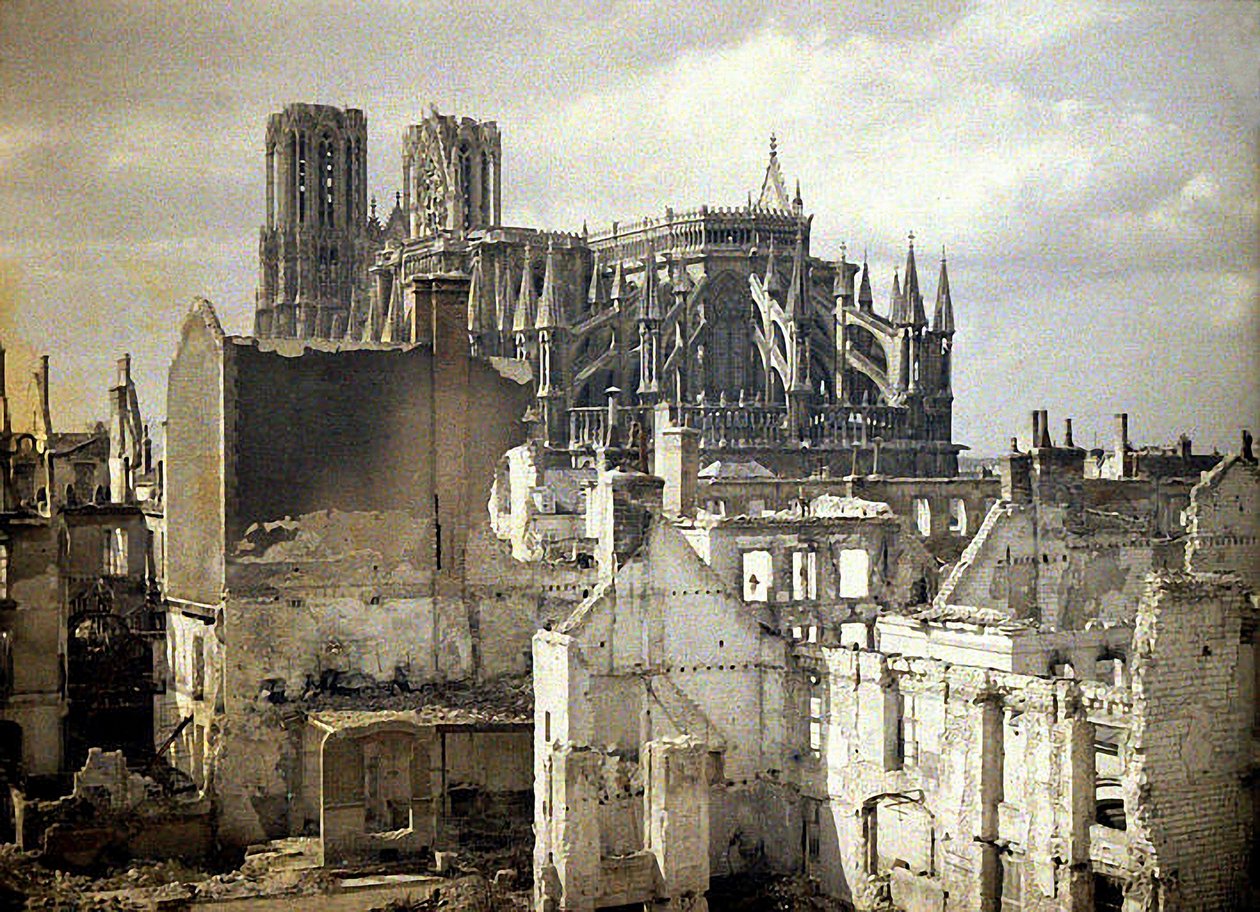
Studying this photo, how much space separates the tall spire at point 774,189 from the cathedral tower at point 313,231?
56.6 feet

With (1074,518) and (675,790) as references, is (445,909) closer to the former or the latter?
(675,790)

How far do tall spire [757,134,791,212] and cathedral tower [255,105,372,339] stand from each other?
56.6 ft

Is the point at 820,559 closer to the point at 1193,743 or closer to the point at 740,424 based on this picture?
Answer: the point at 1193,743

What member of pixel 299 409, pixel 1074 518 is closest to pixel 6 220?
pixel 299 409

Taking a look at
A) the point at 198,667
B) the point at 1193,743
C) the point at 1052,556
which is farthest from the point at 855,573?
the point at 198,667

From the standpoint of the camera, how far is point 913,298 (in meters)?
52.2

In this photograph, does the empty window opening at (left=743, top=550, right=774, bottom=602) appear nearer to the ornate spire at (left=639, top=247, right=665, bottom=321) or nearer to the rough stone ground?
the rough stone ground

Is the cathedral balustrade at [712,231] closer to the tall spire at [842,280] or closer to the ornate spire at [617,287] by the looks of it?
the ornate spire at [617,287]

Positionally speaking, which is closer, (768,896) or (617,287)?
(768,896)

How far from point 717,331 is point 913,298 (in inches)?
260

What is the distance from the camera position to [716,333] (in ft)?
178

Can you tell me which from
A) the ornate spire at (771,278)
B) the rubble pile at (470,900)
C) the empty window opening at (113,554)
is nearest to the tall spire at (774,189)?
the ornate spire at (771,278)

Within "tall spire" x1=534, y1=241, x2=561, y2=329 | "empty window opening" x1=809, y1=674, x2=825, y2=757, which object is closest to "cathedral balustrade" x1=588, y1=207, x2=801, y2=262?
"tall spire" x1=534, y1=241, x2=561, y2=329

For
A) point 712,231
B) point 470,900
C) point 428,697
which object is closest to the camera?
point 470,900
